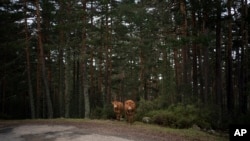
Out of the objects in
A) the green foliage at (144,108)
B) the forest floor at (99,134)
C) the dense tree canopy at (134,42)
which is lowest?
the forest floor at (99,134)

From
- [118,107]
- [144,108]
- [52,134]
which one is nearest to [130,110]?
[118,107]

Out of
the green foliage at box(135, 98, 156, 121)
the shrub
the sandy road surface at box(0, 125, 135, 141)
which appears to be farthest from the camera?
the green foliage at box(135, 98, 156, 121)

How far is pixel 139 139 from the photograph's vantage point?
13.4 metres

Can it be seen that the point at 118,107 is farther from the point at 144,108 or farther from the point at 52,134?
the point at 52,134

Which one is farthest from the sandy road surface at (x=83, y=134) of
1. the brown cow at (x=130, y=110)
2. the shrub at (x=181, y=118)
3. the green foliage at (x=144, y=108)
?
the green foliage at (x=144, y=108)

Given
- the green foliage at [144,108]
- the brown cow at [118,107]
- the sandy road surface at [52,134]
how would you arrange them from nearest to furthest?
the sandy road surface at [52,134] < the brown cow at [118,107] < the green foliage at [144,108]

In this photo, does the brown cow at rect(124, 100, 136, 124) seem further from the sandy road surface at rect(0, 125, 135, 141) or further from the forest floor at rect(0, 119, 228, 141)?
the sandy road surface at rect(0, 125, 135, 141)

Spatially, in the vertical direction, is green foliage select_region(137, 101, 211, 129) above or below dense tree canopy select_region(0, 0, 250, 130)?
below

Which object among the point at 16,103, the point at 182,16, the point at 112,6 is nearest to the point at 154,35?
the point at 112,6

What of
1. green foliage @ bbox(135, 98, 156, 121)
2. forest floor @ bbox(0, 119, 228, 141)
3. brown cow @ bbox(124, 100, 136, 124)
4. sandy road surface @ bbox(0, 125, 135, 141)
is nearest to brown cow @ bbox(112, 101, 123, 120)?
green foliage @ bbox(135, 98, 156, 121)

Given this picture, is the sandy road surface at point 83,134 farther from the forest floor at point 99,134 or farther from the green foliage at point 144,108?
the green foliage at point 144,108

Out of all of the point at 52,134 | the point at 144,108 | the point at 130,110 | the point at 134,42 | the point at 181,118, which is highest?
the point at 134,42

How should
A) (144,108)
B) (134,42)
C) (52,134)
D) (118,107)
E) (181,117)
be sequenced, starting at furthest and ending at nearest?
(134,42) → (144,108) → (118,107) → (181,117) → (52,134)

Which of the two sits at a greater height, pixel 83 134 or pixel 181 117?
pixel 181 117
